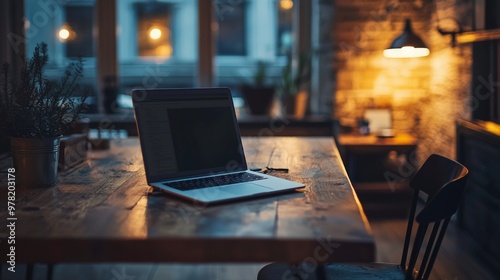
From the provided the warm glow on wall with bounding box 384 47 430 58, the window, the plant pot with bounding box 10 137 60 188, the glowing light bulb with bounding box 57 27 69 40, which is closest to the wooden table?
the plant pot with bounding box 10 137 60 188

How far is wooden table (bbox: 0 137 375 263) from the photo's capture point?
4.43ft

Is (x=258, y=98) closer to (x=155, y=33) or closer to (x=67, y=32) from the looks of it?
(x=155, y=33)

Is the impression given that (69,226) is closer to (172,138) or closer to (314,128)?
(172,138)

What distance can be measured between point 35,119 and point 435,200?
1145mm

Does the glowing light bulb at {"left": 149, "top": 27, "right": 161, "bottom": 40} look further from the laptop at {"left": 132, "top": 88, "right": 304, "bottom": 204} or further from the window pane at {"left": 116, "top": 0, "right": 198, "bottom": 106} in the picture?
the laptop at {"left": 132, "top": 88, "right": 304, "bottom": 204}

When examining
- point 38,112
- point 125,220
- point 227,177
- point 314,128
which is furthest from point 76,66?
point 314,128

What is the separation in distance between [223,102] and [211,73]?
3.26 m

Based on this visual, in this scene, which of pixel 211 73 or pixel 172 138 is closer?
pixel 172 138

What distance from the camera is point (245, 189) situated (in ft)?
5.93

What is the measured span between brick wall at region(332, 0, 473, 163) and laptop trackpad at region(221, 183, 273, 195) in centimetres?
327

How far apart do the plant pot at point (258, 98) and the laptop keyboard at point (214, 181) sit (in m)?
3.10

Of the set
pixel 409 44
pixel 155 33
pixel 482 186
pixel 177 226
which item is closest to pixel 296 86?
pixel 409 44

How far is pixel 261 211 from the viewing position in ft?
5.24

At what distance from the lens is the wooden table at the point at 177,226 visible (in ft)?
4.43
